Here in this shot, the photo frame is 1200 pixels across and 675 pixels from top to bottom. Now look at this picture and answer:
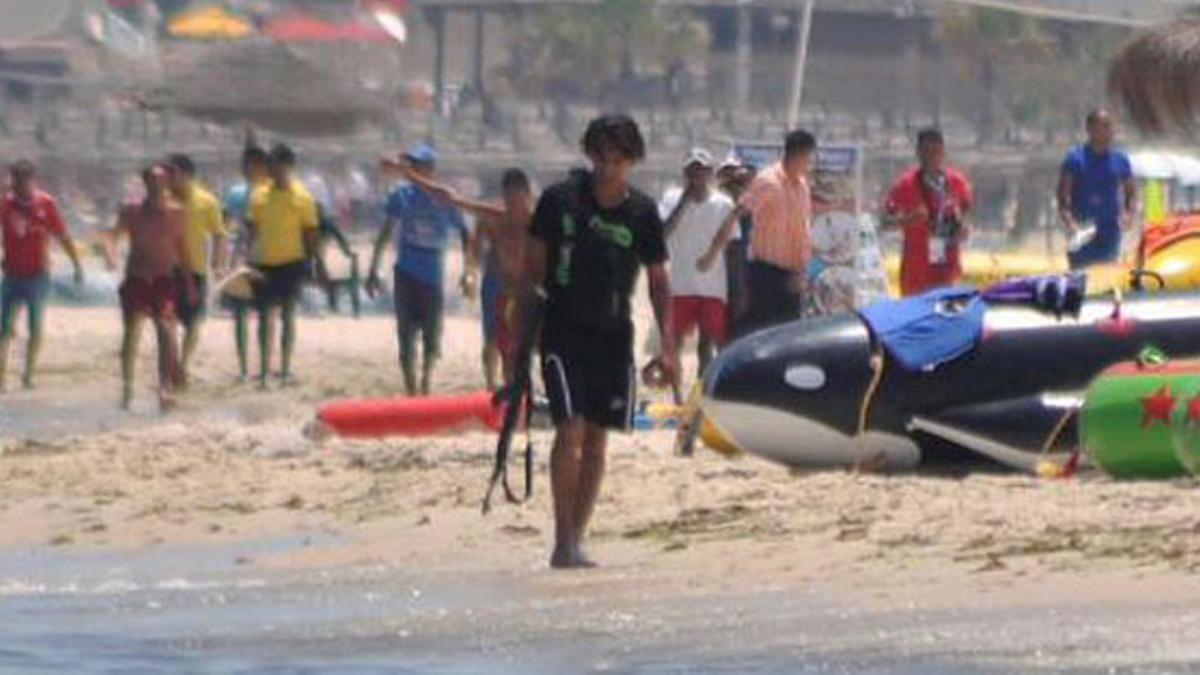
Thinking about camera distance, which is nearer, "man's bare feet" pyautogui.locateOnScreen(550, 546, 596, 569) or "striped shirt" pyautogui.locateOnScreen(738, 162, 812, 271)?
"man's bare feet" pyautogui.locateOnScreen(550, 546, 596, 569)

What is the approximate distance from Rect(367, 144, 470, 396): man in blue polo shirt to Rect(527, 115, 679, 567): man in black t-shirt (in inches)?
339

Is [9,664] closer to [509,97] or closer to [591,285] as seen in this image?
[591,285]

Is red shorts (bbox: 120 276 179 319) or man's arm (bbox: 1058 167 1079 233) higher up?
man's arm (bbox: 1058 167 1079 233)

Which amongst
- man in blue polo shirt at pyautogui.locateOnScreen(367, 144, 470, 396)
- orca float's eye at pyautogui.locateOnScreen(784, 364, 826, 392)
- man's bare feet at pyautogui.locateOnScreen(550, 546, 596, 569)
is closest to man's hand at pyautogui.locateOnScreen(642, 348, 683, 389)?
orca float's eye at pyautogui.locateOnScreen(784, 364, 826, 392)

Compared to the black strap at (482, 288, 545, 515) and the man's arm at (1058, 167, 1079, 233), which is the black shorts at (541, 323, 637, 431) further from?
the man's arm at (1058, 167, 1079, 233)

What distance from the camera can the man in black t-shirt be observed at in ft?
43.1

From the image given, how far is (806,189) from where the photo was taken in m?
19.7

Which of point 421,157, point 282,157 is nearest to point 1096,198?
point 421,157

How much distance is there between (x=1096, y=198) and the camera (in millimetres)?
22188

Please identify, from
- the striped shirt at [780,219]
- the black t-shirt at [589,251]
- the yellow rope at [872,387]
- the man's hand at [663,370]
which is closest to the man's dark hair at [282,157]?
the striped shirt at [780,219]

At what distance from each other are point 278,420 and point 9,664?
32.1 feet

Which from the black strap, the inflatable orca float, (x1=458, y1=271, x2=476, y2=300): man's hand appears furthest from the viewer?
(x1=458, y1=271, x2=476, y2=300): man's hand

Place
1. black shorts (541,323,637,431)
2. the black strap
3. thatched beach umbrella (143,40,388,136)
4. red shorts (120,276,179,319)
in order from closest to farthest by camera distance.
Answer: black shorts (541,323,637,431)
the black strap
red shorts (120,276,179,319)
thatched beach umbrella (143,40,388,136)

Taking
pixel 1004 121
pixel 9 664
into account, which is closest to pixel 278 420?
pixel 9 664
